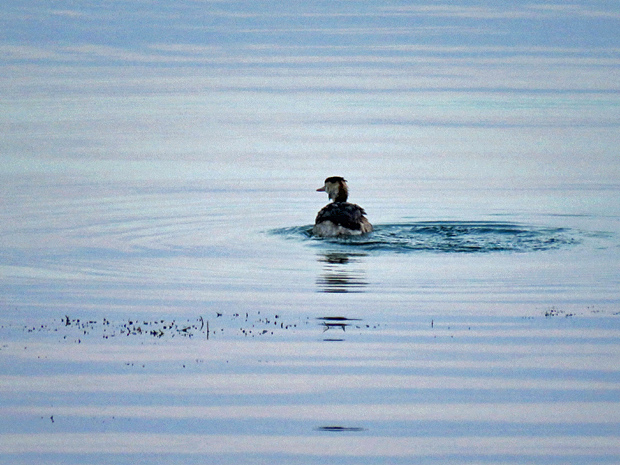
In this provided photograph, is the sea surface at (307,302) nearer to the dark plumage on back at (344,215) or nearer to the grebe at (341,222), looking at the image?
the grebe at (341,222)

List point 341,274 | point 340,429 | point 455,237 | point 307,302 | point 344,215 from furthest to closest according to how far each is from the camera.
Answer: point 344,215
point 455,237
point 341,274
point 307,302
point 340,429

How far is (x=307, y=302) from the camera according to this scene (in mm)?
14453

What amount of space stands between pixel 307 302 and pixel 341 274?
199 centimetres

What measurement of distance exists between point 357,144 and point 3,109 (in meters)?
11.8

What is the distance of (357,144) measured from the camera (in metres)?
33.5

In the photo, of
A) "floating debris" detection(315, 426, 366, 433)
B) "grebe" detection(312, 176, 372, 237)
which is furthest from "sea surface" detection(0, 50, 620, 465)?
"grebe" detection(312, 176, 372, 237)

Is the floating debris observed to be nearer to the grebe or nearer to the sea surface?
the sea surface

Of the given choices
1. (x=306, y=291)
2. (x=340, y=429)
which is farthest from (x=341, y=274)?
(x=340, y=429)

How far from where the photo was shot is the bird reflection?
1538 cm

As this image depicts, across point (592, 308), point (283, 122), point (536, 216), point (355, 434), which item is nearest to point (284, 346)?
point (355, 434)

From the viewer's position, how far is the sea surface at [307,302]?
9.77 m

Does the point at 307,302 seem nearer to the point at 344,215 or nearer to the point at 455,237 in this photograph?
the point at 344,215

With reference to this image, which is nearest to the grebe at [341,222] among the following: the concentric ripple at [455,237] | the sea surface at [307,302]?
the concentric ripple at [455,237]

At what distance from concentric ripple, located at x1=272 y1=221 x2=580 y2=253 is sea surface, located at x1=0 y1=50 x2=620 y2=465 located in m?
0.08
